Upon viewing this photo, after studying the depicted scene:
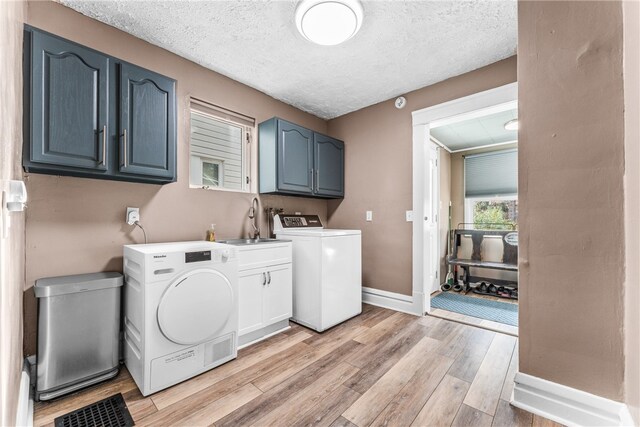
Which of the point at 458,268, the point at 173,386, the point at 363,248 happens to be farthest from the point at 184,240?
the point at 458,268

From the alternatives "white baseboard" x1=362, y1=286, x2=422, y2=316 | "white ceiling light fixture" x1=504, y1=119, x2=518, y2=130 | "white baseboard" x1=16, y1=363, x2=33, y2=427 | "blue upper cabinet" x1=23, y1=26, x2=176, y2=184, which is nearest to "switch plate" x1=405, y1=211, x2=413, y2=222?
"white baseboard" x1=362, y1=286, x2=422, y2=316

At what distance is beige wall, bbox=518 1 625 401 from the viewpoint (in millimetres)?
1318

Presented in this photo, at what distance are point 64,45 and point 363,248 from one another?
10.5 feet

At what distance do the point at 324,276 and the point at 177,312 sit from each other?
127 cm

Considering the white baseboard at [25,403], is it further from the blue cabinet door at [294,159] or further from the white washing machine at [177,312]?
the blue cabinet door at [294,159]

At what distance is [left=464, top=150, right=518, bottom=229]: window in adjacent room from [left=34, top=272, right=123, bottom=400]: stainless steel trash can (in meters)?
5.12

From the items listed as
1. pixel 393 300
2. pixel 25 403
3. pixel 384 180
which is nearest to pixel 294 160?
pixel 384 180

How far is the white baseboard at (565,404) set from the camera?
4.23 feet

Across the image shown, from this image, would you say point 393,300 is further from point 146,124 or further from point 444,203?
point 146,124

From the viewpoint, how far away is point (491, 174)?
466 centimetres

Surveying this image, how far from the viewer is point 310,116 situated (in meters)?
3.80

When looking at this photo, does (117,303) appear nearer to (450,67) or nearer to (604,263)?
(604,263)

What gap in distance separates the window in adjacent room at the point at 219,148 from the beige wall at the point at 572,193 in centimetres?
Answer: 245

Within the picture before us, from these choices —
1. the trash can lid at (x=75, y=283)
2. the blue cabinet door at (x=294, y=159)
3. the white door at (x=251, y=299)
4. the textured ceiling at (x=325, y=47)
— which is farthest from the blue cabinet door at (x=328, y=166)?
the trash can lid at (x=75, y=283)
